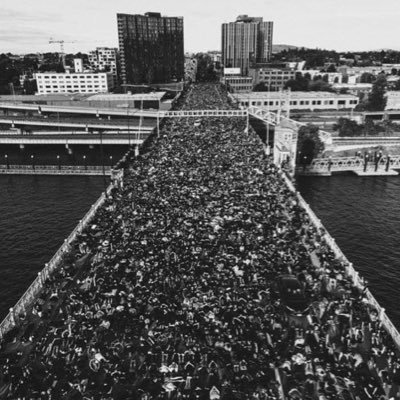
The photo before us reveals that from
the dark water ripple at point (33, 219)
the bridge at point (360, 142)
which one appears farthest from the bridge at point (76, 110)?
the bridge at point (360, 142)

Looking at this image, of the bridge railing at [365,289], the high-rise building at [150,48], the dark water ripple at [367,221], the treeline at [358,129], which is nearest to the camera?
the bridge railing at [365,289]

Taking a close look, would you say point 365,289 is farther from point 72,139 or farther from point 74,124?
point 74,124

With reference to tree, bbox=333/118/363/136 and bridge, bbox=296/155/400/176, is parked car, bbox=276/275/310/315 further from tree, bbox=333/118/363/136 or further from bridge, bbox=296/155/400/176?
tree, bbox=333/118/363/136

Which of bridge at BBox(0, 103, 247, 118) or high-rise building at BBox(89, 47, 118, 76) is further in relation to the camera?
high-rise building at BBox(89, 47, 118, 76)

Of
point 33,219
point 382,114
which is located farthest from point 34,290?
point 382,114

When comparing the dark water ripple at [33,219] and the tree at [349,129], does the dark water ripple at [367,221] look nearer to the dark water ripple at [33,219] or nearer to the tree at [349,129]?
the tree at [349,129]

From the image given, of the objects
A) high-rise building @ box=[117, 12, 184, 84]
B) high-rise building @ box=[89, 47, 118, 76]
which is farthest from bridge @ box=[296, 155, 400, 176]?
high-rise building @ box=[89, 47, 118, 76]
